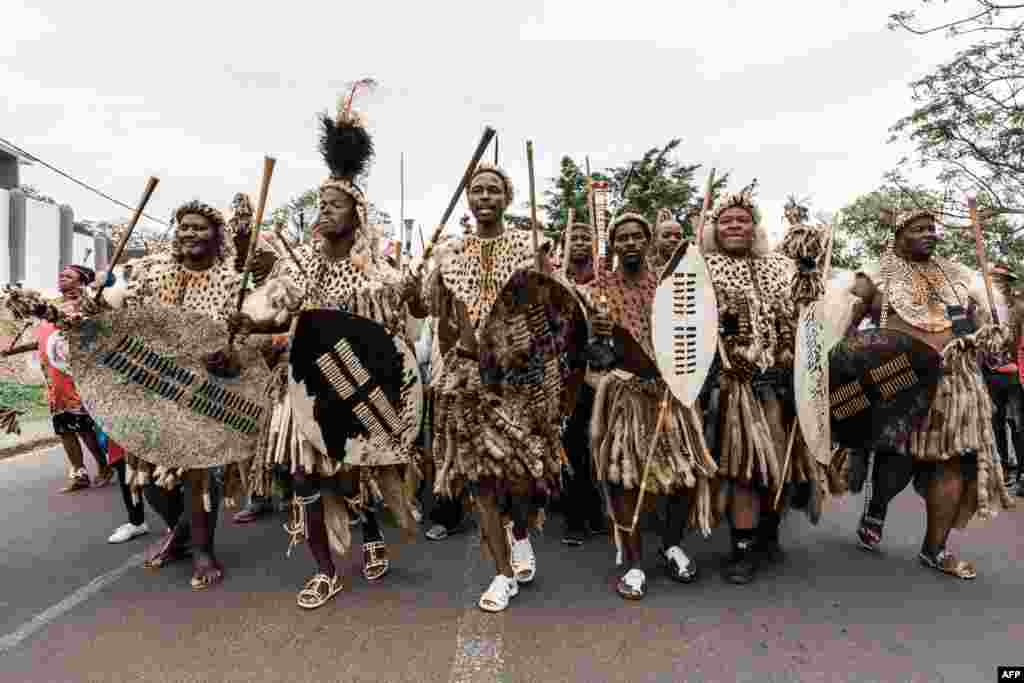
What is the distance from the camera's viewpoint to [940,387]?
379cm

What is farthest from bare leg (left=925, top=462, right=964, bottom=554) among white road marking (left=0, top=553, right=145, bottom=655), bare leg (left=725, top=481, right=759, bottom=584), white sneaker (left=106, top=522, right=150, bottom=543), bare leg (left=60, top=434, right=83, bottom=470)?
bare leg (left=60, top=434, right=83, bottom=470)

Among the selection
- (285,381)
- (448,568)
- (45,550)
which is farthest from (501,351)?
(45,550)

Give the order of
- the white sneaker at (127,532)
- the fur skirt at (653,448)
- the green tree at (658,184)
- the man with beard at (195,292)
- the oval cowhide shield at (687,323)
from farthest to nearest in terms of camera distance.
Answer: the green tree at (658,184) < the white sneaker at (127,532) < the man with beard at (195,292) < the fur skirt at (653,448) < the oval cowhide shield at (687,323)

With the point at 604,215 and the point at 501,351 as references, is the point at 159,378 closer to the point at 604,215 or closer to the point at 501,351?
the point at 501,351

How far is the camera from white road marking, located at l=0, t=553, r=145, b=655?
118 inches

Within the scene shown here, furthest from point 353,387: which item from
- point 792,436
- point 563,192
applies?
point 563,192

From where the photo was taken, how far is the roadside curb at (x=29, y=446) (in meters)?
7.67

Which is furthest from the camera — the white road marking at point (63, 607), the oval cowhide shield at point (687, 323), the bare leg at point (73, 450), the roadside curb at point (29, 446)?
the roadside curb at point (29, 446)

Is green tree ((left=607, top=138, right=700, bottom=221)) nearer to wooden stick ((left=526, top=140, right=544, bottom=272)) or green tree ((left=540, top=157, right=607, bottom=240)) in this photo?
green tree ((left=540, top=157, right=607, bottom=240))

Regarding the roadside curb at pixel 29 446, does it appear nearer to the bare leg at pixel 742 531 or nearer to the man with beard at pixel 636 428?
the man with beard at pixel 636 428

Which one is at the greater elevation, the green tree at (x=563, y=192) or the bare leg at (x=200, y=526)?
the green tree at (x=563, y=192)

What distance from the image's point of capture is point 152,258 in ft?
13.2

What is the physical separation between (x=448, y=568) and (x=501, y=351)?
149 cm

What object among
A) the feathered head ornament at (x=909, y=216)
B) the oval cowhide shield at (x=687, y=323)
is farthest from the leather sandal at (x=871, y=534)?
the oval cowhide shield at (x=687, y=323)
